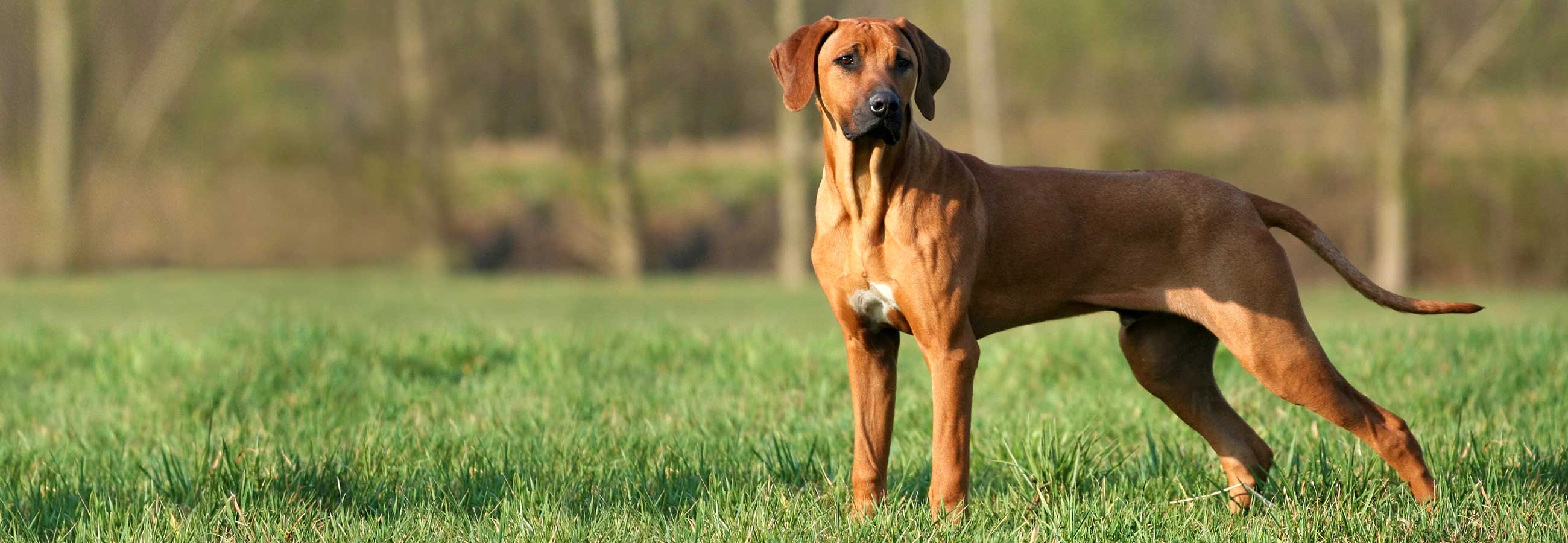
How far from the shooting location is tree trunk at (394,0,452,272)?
24203mm

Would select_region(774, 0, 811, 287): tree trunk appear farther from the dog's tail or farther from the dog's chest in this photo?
the dog's chest

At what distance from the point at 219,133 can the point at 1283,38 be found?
65.7ft

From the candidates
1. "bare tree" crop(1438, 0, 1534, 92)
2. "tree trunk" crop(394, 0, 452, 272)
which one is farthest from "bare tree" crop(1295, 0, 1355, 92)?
"tree trunk" crop(394, 0, 452, 272)

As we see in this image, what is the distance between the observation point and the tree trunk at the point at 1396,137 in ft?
71.4

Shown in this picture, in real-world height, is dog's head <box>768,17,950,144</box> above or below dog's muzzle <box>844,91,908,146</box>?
above

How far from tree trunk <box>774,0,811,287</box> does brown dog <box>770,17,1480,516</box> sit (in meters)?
18.1

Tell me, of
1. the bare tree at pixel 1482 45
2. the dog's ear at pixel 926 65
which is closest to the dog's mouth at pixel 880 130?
the dog's ear at pixel 926 65

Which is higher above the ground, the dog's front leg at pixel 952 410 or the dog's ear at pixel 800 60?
the dog's ear at pixel 800 60

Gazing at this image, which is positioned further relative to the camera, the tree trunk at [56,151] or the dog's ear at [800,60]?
the tree trunk at [56,151]

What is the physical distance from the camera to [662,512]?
12.7 ft

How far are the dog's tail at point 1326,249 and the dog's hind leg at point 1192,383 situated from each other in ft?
1.35

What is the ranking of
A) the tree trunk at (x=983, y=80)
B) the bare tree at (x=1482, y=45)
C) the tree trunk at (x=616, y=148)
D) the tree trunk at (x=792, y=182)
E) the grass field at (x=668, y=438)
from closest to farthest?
1. the grass field at (x=668, y=438)
2. the bare tree at (x=1482, y=45)
3. the tree trunk at (x=792, y=182)
4. the tree trunk at (x=616, y=148)
5. the tree trunk at (x=983, y=80)

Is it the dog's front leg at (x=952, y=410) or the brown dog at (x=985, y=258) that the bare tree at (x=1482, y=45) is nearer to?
the brown dog at (x=985, y=258)

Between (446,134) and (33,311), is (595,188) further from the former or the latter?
(33,311)
